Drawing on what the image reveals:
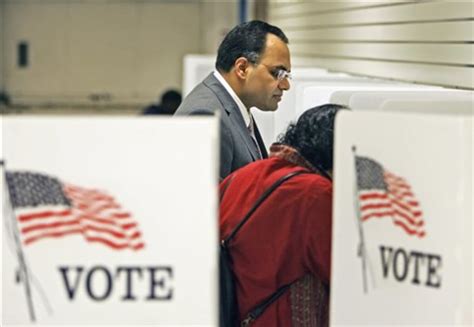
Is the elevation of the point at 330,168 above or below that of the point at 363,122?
below

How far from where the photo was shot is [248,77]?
4051 millimetres

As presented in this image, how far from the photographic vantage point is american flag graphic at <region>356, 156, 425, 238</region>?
243 centimetres

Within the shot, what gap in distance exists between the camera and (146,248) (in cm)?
226

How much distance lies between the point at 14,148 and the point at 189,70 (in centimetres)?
677

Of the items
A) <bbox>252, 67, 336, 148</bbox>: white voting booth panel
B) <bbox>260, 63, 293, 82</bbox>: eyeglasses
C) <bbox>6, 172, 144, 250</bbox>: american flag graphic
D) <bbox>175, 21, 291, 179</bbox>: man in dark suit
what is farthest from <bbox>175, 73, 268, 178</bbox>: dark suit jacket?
<bbox>6, 172, 144, 250</bbox>: american flag graphic

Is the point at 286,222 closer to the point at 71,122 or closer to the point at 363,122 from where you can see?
the point at 363,122

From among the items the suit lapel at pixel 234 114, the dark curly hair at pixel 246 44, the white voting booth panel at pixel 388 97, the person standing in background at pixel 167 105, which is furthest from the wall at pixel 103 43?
the white voting booth panel at pixel 388 97

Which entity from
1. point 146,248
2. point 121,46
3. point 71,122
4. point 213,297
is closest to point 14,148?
point 71,122

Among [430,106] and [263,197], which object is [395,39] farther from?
[263,197]

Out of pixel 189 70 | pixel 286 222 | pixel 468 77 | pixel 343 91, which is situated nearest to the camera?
pixel 286 222

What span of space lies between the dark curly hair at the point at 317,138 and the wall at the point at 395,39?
5.86 feet

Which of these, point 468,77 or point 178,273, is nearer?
point 178,273

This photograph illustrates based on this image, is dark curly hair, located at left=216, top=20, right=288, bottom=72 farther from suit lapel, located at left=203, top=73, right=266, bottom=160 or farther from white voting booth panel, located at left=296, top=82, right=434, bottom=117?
white voting booth panel, located at left=296, top=82, right=434, bottom=117

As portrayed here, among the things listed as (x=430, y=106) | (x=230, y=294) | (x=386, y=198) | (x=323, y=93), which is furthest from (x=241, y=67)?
(x=386, y=198)
